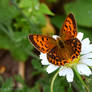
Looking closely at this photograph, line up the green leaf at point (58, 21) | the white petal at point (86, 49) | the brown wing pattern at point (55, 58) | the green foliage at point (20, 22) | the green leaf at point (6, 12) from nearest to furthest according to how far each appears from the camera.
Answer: the brown wing pattern at point (55, 58) → the white petal at point (86, 49) → the green foliage at point (20, 22) → the green leaf at point (6, 12) → the green leaf at point (58, 21)

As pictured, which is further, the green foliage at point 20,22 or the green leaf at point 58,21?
the green leaf at point 58,21

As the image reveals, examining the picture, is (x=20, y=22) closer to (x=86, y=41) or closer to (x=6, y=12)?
(x=6, y=12)

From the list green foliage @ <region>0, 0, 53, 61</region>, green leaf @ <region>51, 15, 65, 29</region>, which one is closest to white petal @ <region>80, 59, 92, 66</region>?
green foliage @ <region>0, 0, 53, 61</region>

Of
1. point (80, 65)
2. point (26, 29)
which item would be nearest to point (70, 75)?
point (80, 65)

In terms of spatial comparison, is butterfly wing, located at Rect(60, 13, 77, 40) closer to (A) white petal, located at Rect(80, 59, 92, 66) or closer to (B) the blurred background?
(A) white petal, located at Rect(80, 59, 92, 66)

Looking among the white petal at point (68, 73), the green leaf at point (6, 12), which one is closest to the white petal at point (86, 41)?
the white petal at point (68, 73)

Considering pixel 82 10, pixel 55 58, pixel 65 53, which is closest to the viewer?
pixel 55 58

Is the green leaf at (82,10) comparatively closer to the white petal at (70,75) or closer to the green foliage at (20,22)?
the green foliage at (20,22)
